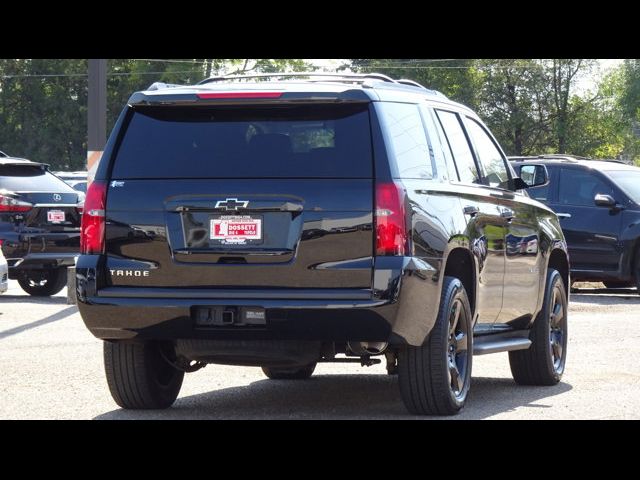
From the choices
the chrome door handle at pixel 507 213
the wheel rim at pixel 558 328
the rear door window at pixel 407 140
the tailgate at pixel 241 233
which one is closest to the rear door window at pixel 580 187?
the wheel rim at pixel 558 328

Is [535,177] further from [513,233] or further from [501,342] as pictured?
[501,342]

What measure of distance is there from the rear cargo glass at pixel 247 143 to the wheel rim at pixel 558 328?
3.29 metres

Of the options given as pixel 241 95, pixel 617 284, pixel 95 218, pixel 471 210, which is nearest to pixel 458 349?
pixel 471 210

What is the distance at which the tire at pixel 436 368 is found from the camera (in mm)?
8180

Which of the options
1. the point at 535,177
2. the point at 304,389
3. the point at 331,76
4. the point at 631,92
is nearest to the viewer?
the point at 331,76

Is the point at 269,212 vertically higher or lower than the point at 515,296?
higher

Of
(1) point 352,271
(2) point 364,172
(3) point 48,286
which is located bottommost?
(3) point 48,286

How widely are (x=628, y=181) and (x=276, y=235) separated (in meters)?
13.5

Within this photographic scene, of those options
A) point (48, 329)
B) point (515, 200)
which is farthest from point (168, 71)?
point (515, 200)

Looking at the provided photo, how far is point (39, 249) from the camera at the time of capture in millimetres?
18750

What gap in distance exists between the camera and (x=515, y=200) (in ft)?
33.5

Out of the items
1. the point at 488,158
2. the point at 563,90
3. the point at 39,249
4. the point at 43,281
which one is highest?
the point at 563,90

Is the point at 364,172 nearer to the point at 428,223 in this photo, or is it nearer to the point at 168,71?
the point at 428,223

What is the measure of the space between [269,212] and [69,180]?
29.4m
